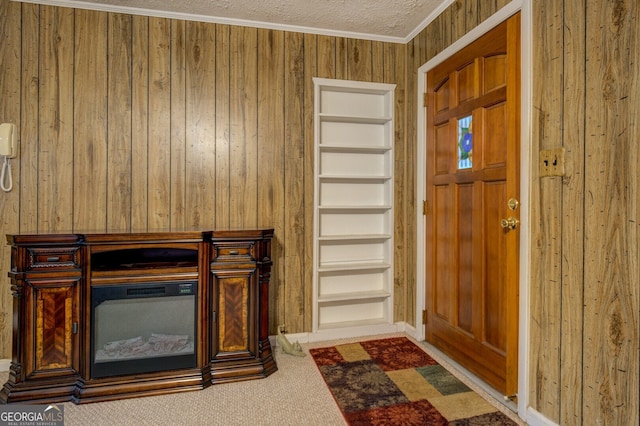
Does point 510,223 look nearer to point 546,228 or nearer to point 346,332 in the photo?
point 546,228

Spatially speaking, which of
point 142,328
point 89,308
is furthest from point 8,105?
point 142,328

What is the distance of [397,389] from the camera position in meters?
2.19

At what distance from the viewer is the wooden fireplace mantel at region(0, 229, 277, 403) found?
2045 mm

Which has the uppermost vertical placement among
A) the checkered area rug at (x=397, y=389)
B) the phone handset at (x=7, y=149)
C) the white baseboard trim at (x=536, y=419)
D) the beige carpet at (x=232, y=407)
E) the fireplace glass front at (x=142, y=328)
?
the phone handset at (x=7, y=149)

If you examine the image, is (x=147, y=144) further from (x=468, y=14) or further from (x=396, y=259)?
(x=468, y=14)

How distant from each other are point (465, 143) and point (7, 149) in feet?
9.93

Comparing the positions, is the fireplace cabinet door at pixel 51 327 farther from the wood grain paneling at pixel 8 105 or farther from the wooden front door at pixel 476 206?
the wooden front door at pixel 476 206

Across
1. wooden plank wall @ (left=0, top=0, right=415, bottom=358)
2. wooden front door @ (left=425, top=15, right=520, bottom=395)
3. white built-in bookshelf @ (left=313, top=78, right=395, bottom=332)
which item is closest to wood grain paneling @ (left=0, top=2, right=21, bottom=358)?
wooden plank wall @ (left=0, top=0, right=415, bottom=358)

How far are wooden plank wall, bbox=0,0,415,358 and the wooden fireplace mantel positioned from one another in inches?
20.7

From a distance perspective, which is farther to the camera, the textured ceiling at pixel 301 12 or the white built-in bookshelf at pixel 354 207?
the white built-in bookshelf at pixel 354 207

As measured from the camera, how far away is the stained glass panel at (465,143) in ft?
7.88

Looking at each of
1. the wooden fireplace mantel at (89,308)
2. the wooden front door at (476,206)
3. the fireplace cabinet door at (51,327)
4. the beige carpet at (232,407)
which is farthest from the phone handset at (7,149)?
the wooden front door at (476,206)

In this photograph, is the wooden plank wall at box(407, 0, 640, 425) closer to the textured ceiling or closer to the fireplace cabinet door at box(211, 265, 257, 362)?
the textured ceiling

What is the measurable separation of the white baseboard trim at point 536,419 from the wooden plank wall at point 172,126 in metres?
1.27
